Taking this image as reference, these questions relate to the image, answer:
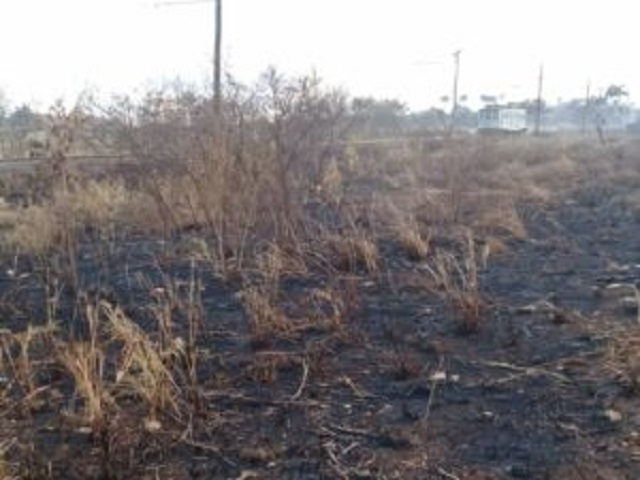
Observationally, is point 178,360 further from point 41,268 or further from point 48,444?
point 41,268

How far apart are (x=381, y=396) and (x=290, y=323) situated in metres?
1.38

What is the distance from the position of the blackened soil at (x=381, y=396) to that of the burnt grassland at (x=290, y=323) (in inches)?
0.7

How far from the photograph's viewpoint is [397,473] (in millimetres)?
3752

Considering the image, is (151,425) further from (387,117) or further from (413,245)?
(387,117)

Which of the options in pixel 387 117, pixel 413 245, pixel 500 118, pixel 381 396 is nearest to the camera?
pixel 381 396

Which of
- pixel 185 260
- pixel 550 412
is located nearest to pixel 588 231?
pixel 185 260

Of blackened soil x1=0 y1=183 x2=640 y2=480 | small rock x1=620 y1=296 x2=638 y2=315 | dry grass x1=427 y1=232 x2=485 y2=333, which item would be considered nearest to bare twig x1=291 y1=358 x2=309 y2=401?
blackened soil x1=0 y1=183 x2=640 y2=480

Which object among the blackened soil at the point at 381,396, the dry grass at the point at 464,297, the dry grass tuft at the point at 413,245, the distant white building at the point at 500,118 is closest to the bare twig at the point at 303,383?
the blackened soil at the point at 381,396

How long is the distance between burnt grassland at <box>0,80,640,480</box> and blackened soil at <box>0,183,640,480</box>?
0.02 metres

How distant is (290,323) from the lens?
5.99 m

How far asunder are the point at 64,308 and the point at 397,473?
13.2ft

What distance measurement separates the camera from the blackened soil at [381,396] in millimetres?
3857

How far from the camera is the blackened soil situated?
3857 millimetres

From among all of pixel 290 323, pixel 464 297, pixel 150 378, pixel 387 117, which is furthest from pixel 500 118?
pixel 150 378
